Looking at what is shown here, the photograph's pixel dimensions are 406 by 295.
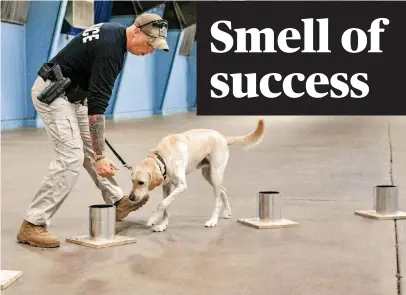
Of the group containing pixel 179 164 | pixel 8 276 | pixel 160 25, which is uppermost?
pixel 160 25

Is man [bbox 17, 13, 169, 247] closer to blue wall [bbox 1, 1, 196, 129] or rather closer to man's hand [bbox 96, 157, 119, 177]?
man's hand [bbox 96, 157, 119, 177]

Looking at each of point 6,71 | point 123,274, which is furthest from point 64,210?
point 6,71

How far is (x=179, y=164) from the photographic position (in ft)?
18.9

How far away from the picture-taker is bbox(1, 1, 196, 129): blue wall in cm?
1964

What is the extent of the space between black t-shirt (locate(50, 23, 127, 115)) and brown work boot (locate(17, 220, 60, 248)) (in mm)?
996

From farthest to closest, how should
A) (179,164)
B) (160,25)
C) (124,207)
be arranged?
1. (124,207)
2. (179,164)
3. (160,25)

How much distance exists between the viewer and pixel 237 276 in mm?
4371

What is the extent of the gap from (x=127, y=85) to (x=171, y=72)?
4863 millimetres

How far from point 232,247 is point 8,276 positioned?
1.71m

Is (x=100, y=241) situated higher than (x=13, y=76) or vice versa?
(x=13, y=76)

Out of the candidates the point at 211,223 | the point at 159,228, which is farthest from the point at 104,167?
the point at 211,223

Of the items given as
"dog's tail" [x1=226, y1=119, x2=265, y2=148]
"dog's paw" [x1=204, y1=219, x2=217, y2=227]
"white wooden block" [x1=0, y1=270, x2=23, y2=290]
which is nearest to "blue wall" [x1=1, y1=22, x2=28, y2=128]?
"dog's tail" [x1=226, y1=119, x2=265, y2=148]

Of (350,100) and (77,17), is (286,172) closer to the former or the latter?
(77,17)

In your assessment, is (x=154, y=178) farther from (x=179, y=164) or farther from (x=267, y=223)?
(x=267, y=223)
